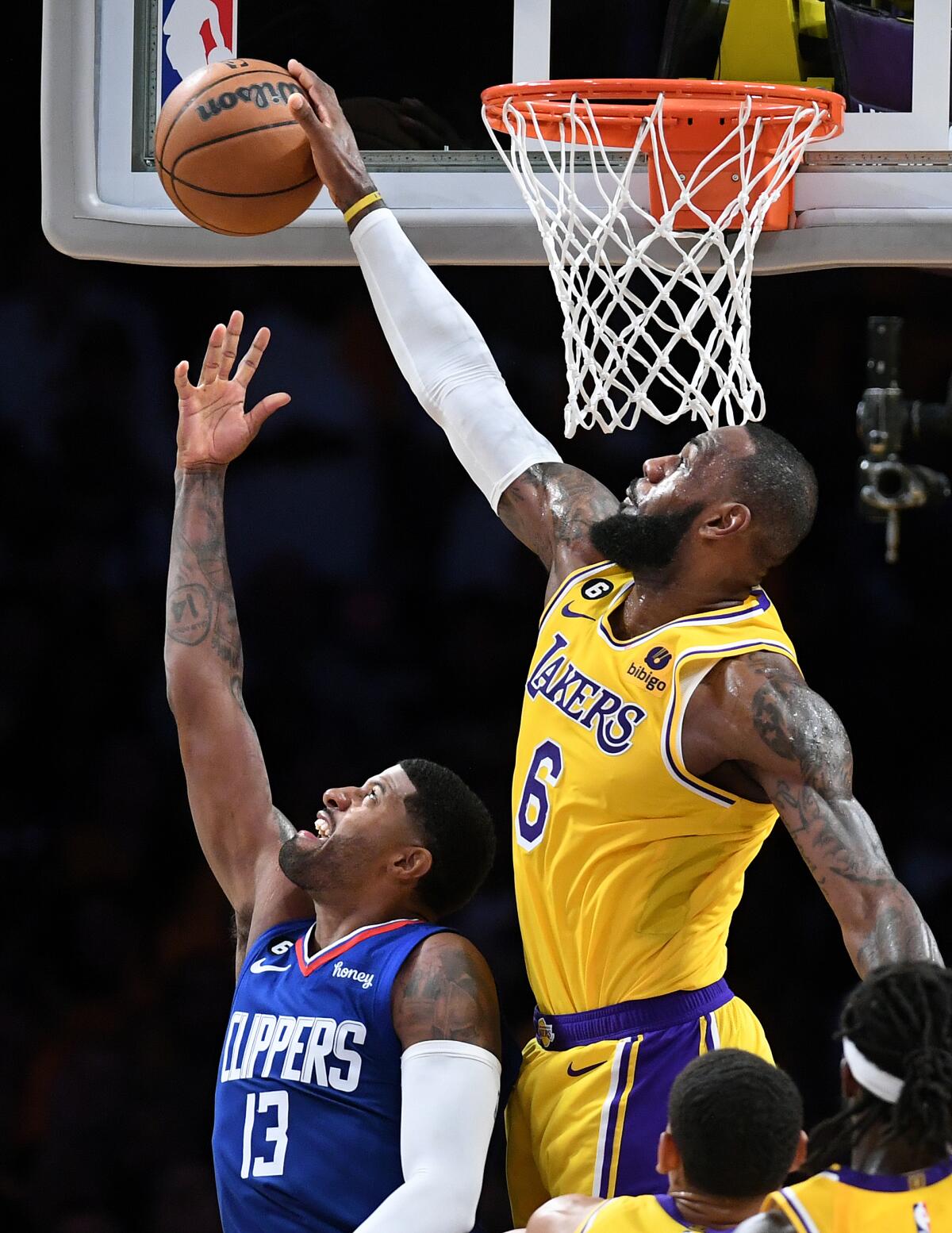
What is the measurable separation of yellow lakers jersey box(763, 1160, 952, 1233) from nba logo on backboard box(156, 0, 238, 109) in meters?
2.64

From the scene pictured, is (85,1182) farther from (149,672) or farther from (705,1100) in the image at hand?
(705,1100)

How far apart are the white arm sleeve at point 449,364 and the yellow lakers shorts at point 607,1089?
1032 millimetres

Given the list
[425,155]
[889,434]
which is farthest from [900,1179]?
[889,434]

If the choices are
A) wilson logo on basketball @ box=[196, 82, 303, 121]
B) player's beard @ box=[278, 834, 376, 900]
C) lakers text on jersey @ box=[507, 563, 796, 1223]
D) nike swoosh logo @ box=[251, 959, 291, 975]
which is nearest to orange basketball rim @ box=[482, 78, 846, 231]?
wilson logo on basketball @ box=[196, 82, 303, 121]

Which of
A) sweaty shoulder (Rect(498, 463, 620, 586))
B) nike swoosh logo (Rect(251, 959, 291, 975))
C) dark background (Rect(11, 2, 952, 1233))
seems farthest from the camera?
dark background (Rect(11, 2, 952, 1233))

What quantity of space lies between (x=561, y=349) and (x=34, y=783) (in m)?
2.02

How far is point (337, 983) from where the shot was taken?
9.26 feet

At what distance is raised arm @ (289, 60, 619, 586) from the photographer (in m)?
3.22

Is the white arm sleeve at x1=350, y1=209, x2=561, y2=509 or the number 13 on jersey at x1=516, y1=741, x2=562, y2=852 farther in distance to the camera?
the white arm sleeve at x1=350, y1=209, x2=561, y2=509

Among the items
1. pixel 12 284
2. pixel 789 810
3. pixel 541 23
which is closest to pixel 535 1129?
pixel 789 810

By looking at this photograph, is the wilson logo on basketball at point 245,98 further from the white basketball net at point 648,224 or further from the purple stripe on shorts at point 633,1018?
the purple stripe on shorts at point 633,1018

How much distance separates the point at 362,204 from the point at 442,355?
0.32m

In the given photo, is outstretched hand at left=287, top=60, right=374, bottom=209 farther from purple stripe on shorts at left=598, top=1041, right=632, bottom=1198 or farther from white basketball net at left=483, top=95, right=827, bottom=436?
purple stripe on shorts at left=598, top=1041, right=632, bottom=1198

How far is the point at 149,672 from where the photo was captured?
5113mm
